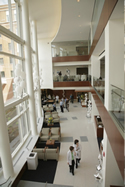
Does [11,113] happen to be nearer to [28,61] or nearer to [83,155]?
[28,61]

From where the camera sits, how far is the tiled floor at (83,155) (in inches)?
236

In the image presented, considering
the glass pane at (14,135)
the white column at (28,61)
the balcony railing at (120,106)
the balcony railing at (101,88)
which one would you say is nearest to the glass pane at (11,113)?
the glass pane at (14,135)

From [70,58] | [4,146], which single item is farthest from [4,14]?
[70,58]

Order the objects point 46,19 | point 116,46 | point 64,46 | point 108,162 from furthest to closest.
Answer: point 64,46, point 46,19, point 108,162, point 116,46

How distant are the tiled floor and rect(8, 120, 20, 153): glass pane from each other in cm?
279

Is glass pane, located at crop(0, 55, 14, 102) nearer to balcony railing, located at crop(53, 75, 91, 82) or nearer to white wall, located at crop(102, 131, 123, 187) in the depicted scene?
white wall, located at crop(102, 131, 123, 187)

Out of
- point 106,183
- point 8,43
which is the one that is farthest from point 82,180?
point 8,43

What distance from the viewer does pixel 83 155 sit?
7.81 meters

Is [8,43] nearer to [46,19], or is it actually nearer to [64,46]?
[46,19]

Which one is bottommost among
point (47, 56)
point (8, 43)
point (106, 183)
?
point (106, 183)

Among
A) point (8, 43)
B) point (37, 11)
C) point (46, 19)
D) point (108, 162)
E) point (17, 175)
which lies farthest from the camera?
point (46, 19)

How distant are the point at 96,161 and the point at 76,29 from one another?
12.4 m

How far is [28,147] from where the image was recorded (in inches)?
323

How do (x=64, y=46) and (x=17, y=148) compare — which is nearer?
(x=17, y=148)
